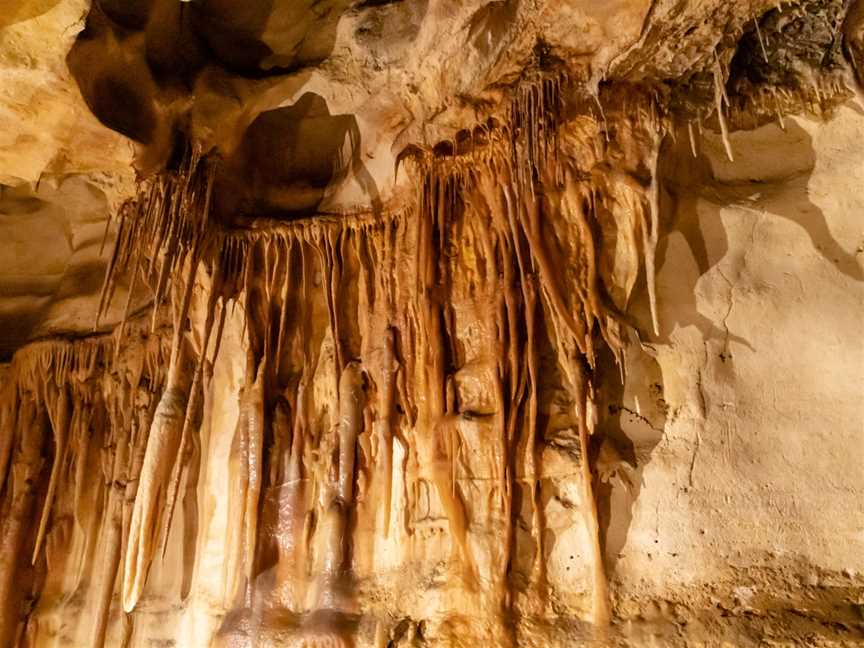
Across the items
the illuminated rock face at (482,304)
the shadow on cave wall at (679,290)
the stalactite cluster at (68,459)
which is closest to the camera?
the illuminated rock face at (482,304)

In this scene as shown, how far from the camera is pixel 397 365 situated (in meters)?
4.52

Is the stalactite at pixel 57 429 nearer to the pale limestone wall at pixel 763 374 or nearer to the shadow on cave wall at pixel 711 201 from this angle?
the pale limestone wall at pixel 763 374

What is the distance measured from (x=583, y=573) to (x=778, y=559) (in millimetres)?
914

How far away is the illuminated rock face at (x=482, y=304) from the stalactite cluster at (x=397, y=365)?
0.02 meters

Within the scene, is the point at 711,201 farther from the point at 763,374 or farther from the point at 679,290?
the point at 763,374

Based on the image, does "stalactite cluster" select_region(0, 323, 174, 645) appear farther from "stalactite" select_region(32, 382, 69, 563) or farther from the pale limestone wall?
the pale limestone wall

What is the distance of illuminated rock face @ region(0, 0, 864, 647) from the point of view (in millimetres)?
3561

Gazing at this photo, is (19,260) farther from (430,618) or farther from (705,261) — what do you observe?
(705,261)

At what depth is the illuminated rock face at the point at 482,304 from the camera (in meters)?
3.56

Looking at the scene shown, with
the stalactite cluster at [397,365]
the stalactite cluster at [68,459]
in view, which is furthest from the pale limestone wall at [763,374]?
the stalactite cluster at [68,459]

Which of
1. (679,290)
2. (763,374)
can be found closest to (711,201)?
(679,290)

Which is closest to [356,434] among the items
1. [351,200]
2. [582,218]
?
[351,200]

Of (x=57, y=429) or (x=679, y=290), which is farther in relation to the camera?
(x=57, y=429)

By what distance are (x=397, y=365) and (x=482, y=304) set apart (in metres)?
0.69
